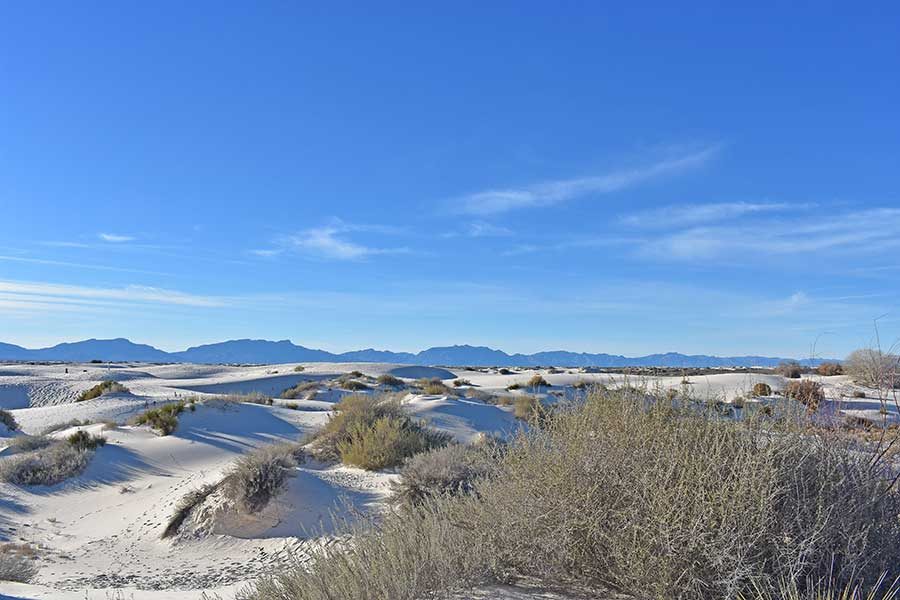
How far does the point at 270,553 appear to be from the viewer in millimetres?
9766

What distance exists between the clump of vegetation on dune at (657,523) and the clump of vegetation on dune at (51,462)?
1149 cm

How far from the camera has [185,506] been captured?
11.5m

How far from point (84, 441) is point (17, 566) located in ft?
28.7

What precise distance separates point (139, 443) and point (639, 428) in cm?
1523

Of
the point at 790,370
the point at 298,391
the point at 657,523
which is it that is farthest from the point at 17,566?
the point at 790,370

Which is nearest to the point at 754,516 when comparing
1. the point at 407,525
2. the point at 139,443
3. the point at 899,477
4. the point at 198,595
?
the point at 899,477

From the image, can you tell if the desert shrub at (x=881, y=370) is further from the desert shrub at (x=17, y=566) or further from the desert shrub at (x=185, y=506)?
the desert shrub at (x=185, y=506)

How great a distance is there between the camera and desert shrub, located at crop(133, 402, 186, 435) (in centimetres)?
1902

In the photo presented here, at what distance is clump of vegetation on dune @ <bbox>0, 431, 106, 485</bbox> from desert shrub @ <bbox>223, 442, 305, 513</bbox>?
5173 mm

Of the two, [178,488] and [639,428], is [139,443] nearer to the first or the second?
[178,488]

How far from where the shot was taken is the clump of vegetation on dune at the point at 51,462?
14.5m

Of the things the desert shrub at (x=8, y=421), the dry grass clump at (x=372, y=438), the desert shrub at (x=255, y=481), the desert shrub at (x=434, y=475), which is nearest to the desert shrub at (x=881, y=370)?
the desert shrub at (x=434, y=475)

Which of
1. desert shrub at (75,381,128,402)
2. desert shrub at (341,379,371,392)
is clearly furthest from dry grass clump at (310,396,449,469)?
desert shrub at (341,379,371,392)

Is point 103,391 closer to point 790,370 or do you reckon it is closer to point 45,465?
point 45,465
